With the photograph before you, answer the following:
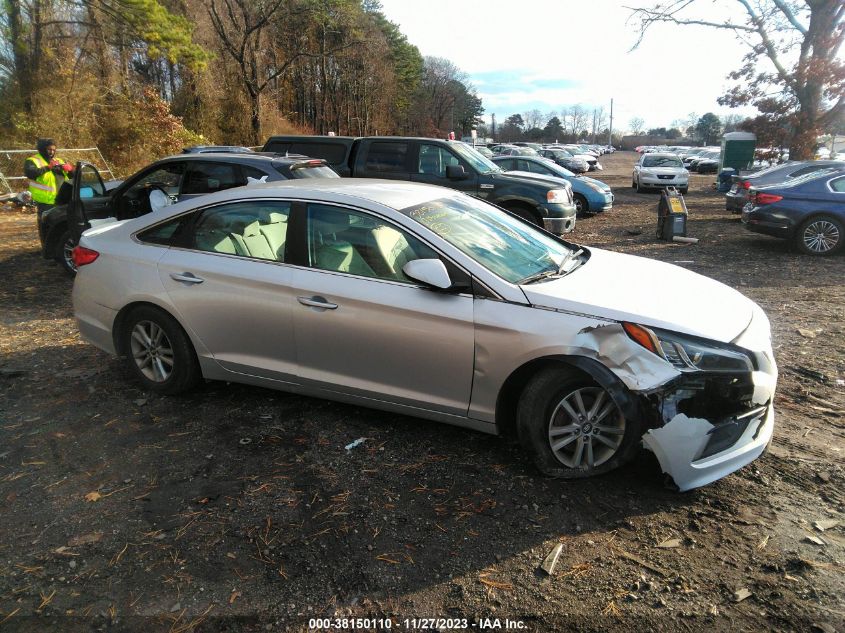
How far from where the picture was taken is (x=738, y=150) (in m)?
25.7

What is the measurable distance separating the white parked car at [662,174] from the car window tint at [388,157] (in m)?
16.6

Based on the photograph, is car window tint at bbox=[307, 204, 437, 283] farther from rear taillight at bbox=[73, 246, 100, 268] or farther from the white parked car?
the white parked car

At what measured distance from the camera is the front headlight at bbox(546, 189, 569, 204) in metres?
10.3

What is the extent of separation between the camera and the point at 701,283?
3.96m

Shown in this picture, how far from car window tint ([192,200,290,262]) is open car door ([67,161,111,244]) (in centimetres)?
401

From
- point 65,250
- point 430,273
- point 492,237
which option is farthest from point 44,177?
point 430,273

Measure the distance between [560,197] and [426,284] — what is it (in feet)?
24.9

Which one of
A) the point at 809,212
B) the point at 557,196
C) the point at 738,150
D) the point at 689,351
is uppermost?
the point at 738,150

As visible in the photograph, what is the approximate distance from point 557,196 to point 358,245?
7312 millimetres

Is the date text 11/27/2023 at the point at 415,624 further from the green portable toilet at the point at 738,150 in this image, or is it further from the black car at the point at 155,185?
the green portable toilet at the point at 738,150

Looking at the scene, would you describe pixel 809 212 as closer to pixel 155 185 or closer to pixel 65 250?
pixel 155 185

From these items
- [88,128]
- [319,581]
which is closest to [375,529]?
[319,581]

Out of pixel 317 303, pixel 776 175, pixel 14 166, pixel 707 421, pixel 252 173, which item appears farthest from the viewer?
pixel 14 166

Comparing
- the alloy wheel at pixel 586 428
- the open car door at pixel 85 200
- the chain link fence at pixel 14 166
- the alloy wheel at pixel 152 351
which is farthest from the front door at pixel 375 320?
the chain link fence at pixel 14 166
